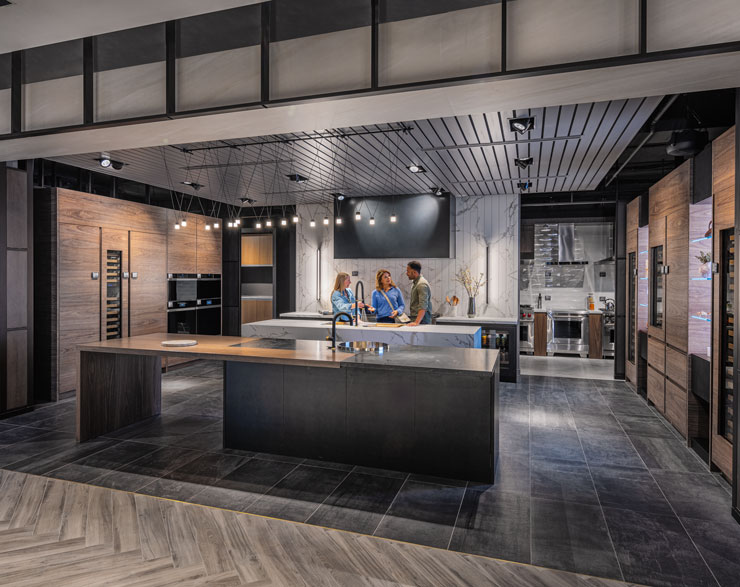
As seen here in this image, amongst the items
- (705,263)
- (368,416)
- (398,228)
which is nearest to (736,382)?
(705,263)

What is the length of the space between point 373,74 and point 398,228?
523 cm

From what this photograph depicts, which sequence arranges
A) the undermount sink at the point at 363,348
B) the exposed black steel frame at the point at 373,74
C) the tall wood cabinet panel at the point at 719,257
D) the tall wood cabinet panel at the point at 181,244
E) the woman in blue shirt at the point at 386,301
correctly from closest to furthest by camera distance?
1. the exposed black steel frame at the point at 373,74
2. the tall wood cabinet panel at the point at 719,257
3. the undermount sink at the point at 363,348
4. the woman in blue shirt at the point at 386,301
5. the tall wood cabinet panel at the point at 181,244

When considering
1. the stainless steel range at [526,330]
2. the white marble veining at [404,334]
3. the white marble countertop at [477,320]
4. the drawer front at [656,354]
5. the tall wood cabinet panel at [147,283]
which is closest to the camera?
the drawer front at [656,354]

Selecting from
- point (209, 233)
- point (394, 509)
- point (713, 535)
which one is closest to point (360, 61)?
point (394, 509)

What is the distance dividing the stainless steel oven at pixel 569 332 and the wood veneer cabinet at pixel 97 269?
7.35 metres

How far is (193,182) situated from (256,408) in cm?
450

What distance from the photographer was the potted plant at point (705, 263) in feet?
13.8

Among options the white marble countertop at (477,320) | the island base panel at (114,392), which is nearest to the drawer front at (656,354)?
the white marble countertop at (477,320)

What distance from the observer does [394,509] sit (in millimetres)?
3125

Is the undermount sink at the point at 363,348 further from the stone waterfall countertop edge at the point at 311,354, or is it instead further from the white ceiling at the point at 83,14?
the white ceiling at the point at 83,14

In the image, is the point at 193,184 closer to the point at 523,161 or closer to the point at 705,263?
the point at 523,161

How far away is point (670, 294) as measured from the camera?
16.3ft

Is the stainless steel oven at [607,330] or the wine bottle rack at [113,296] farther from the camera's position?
the stainless steel oven at [607,330]

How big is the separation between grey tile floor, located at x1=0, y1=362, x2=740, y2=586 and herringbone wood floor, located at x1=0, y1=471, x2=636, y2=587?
147 millimetres
